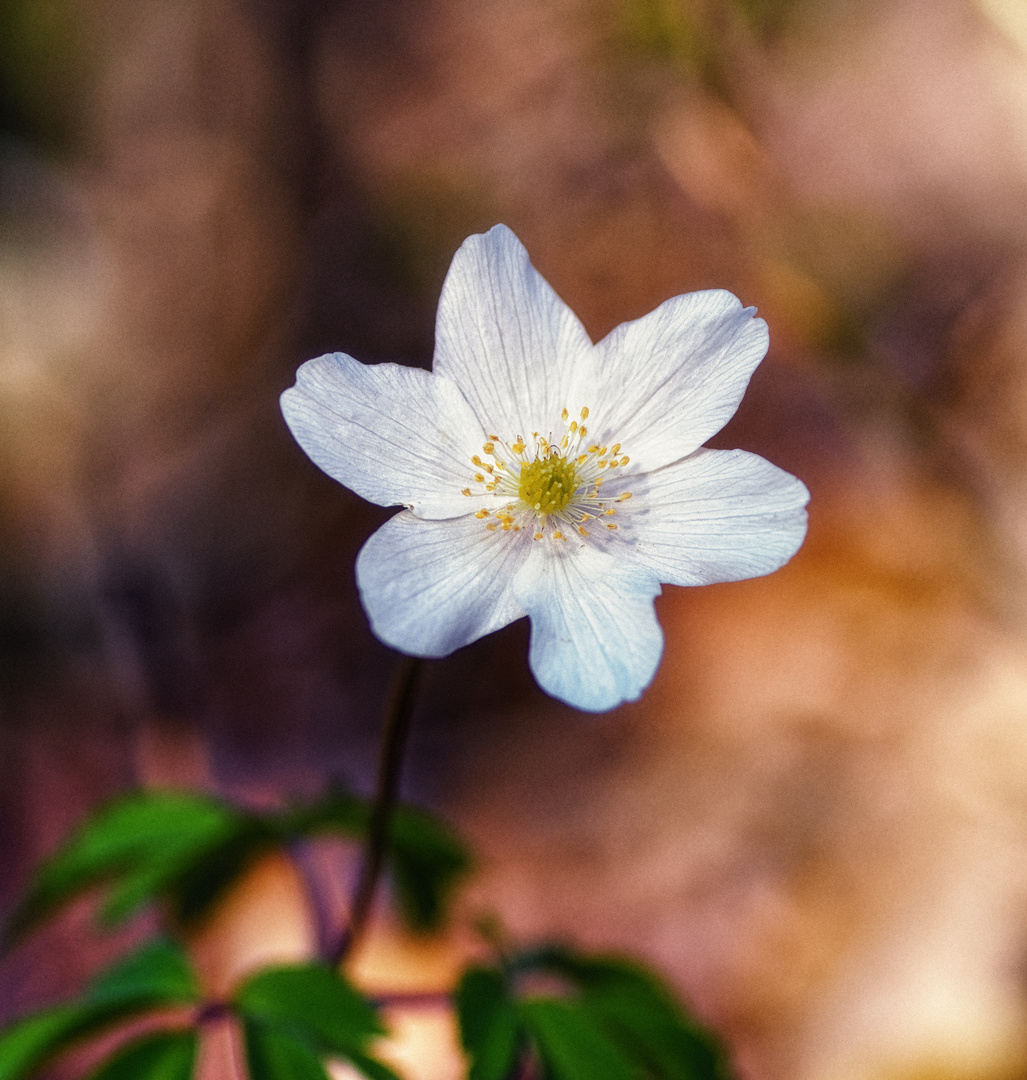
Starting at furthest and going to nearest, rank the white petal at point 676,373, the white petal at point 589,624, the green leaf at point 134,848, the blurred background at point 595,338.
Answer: the blurred background at point 595,338 < the green leaf at point 134,848 < the white petal at point 676,373 < the white petal at point 589,624

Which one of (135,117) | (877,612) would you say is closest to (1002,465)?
(877,612)

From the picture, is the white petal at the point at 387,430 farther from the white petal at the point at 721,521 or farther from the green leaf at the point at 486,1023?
the green leaf at the point at 486,1023

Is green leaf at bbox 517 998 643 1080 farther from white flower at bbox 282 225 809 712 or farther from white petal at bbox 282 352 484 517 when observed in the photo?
white petal at bbox 282 352 484 517

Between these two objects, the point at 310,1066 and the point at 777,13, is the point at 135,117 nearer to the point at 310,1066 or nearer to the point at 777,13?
the point at 777,13

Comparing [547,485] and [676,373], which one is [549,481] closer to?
[547,485]

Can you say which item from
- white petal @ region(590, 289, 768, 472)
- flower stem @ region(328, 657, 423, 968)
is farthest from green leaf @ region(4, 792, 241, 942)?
white petal @ region(590, 289, 768, 472)

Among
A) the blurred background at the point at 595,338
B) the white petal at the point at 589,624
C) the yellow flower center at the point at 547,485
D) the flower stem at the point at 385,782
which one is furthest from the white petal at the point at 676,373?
the blurred background at the point at 595,338

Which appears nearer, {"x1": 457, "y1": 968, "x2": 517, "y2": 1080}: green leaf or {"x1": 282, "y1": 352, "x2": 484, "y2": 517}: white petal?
{"x1": 282, "y1": 352, "x2": 484, "y2": 517}: white petal

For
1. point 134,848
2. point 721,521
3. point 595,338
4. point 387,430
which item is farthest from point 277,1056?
point 595,338
